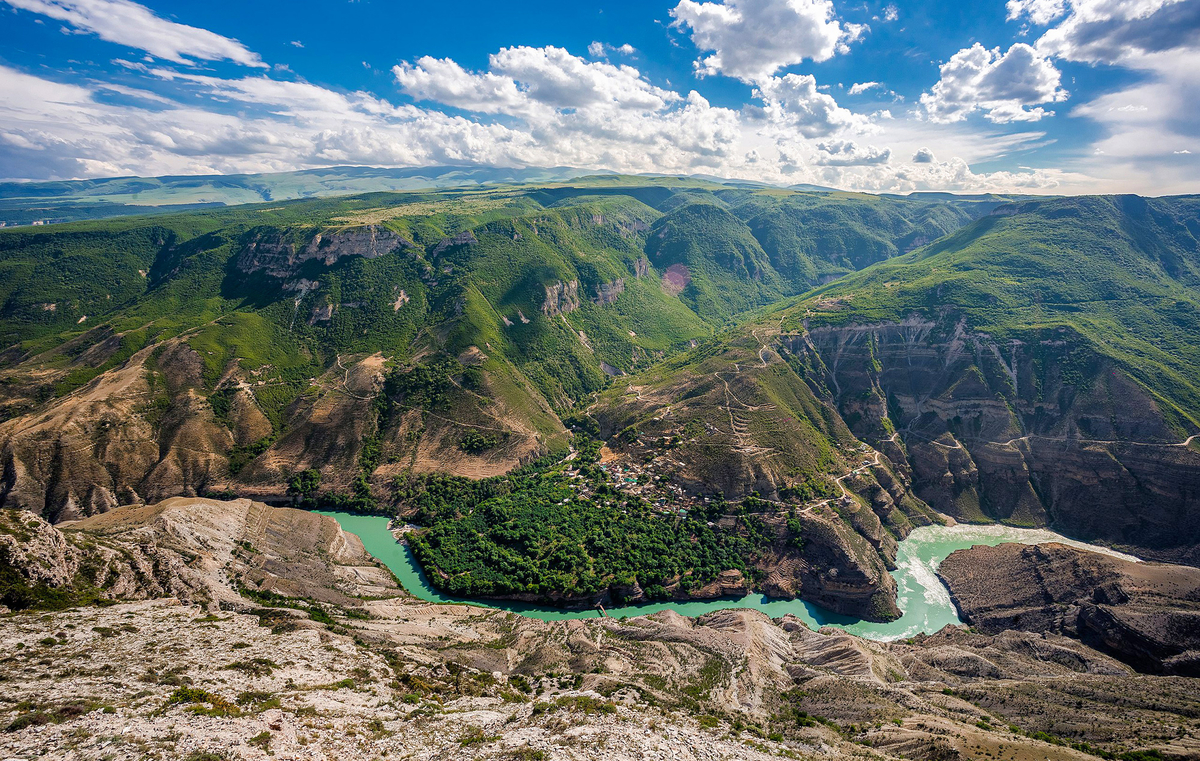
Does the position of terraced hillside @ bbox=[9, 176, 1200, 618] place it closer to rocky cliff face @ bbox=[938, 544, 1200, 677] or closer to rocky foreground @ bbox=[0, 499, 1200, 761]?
rocky cliff face @ bbox=[938, 544, 1200, 677]

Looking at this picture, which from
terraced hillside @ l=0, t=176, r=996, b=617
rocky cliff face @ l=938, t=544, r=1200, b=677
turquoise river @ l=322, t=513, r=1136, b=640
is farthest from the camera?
terraced hillside @ l=0, t=176, r=996, b=617

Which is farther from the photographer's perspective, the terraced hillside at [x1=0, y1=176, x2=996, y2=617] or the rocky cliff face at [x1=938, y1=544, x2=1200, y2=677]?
the terraced hillside at [x1=0, y1=176, x2=996, y2=617]

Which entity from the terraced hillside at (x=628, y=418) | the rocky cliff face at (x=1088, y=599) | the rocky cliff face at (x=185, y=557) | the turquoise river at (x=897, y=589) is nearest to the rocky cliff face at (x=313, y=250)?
the terraced hillside at (x=628, y=418)

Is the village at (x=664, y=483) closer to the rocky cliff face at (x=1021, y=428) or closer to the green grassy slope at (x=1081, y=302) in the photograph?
the rocky cliff face at (x=1021, y=428)

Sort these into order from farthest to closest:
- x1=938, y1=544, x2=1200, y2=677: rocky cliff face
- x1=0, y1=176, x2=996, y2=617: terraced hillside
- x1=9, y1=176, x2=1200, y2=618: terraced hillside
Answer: x1=9, y1=176, x2=1200, y2=618: terraced hillside < x1=0, y1=176, x2=996, y2=617: terraced hillside < x1=938, y1=544, x2=1200, y2=677: rocky cliff face

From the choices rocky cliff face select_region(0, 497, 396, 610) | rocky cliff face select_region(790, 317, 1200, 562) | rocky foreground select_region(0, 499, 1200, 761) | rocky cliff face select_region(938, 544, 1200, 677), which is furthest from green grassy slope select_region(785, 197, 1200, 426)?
rocky cliff face select_region(0, 497, 396, 610)

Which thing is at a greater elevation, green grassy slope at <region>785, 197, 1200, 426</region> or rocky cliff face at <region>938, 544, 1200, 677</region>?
green grassy slope at <region>785, 197, 1200, 426</region>

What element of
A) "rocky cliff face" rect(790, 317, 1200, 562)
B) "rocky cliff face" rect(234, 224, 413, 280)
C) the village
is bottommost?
the village

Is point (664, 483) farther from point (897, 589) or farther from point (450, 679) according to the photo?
point (450, 679)
